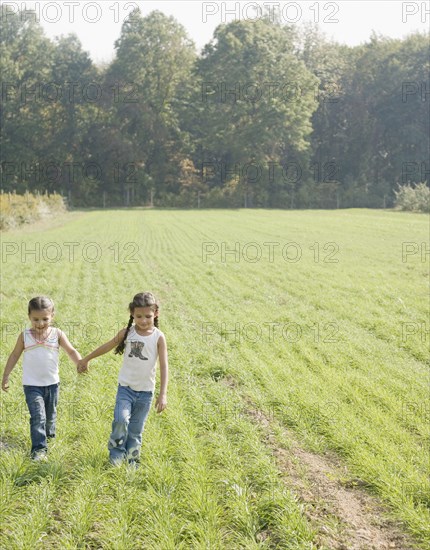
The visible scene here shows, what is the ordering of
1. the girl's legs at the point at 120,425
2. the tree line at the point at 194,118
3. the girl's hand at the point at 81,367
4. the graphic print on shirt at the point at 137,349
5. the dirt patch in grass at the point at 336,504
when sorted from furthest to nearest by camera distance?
1. the tree line at the point at 194,118
2. the girl's hand at the point at 81,367
3. the graphic print on shirt at the point at 137,349
4. the girl's legs at the point at 120,425
5. the dirt patch in grass at the point at 336,504

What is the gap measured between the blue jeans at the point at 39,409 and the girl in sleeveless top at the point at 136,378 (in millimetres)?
558

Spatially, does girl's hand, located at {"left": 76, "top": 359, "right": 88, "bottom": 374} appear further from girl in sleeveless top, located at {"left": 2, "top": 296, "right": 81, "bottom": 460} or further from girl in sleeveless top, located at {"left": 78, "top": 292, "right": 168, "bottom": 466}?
girl in sleeveless top, located at {"left": 78, "top": 292, "right": 168, "bottom": 466}

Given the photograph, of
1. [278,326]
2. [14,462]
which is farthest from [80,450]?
[278,326]

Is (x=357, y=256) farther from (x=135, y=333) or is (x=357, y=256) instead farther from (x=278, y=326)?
(x=135, y=333)

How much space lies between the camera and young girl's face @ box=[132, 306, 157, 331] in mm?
4559

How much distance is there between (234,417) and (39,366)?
201cm

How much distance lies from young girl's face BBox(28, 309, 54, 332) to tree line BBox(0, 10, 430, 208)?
54091 mm

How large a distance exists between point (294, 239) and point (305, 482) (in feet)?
71.3

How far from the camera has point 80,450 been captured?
4961mm

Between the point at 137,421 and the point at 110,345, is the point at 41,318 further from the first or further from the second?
the point at 137,421

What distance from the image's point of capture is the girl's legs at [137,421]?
469 centimetres

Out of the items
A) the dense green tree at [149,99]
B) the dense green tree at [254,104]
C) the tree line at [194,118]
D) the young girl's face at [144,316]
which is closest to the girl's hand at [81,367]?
the young girl's face at [144,316]

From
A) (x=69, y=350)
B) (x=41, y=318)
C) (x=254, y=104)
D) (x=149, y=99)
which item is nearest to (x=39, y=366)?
(x=69, y=350)

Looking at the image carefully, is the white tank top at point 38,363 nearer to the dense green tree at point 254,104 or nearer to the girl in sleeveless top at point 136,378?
the girl in sleeveless top at point 136,378
